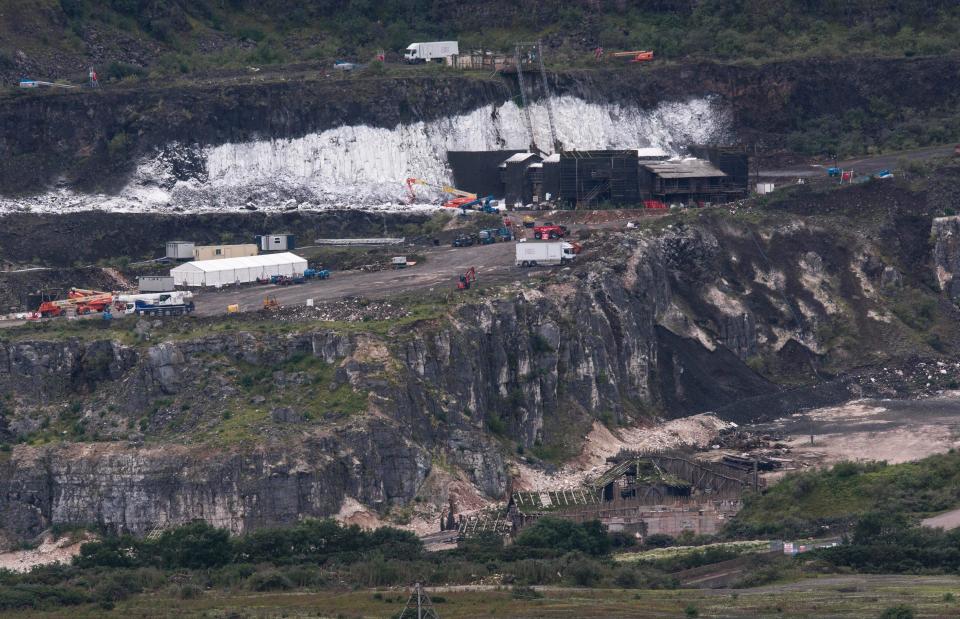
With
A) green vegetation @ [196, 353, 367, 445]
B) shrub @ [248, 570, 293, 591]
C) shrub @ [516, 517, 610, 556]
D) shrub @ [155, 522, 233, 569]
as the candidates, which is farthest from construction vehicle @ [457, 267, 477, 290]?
shrub @ [248, 570, 293, 591]

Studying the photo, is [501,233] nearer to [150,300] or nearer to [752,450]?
[752,450]

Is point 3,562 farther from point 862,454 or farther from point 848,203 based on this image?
point 848,203

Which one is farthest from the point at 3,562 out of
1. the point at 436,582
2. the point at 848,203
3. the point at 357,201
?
the point at 848,203

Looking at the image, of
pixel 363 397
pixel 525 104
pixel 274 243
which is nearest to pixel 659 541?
pixel 363 397

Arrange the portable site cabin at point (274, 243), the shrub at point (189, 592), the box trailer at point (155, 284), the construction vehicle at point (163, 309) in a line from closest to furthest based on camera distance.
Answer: the shrub at point (189, 592) → the construction vehicle at point (163, 309) → the box trailer at point (155, 284) → the portable site cabin at point (274, 243)

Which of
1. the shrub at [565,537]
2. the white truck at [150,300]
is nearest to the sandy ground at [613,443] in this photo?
the shrub at [565,537]

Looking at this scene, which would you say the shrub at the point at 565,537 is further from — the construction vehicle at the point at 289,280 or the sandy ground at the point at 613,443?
the construction vehicle at the point at 289,280
